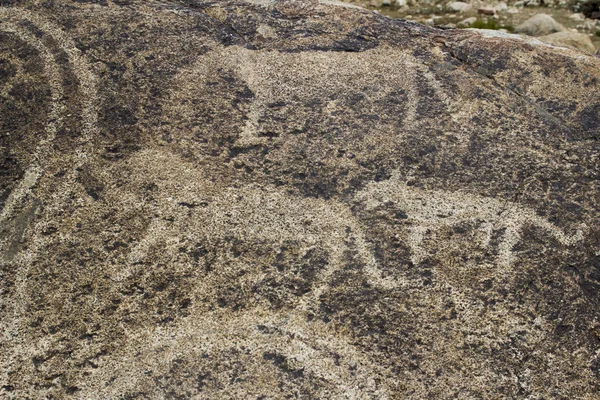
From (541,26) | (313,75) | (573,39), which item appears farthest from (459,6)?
(313,75)

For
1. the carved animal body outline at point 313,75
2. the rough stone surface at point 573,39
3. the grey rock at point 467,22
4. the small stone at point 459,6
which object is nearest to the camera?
the carved animal body outline at point 313,75

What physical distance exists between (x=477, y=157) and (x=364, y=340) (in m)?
0.51

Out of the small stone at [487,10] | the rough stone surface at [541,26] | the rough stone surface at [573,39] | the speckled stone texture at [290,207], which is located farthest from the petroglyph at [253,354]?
the small stone at [487,10]

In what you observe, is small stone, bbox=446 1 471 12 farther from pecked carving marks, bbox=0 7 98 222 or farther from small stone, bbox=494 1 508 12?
pecked carving marks, bbox=0 7 98 222

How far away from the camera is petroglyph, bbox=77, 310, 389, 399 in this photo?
113 cm

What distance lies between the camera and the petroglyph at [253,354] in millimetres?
1126

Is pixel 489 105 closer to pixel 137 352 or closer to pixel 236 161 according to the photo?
pixel 236 161

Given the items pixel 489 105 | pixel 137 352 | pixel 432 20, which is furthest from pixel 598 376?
pixel 432 20

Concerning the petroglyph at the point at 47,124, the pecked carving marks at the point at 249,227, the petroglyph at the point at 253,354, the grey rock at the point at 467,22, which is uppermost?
the petroglyph at the point at 47,124

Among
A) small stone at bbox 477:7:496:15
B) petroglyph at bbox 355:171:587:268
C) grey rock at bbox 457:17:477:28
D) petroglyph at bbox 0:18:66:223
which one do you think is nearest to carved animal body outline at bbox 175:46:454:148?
petroglyph at bbox 355:171:587:268

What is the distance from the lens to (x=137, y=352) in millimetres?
1161

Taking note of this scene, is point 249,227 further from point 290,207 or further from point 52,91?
point 52,91

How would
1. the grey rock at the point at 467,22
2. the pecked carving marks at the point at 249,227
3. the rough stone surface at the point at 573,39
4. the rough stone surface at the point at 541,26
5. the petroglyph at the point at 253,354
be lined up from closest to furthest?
the petroglyph at the point at 253,354
the pecked carving marks at the point at 249,227
the rough stone surface at the point at 573,39
the rough stone surface at the point at 541,26
the grey rock at the point at 467,22

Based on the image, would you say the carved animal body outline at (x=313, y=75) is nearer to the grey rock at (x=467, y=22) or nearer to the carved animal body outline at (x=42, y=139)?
the carved animal body outline at (x=42, y=139)
